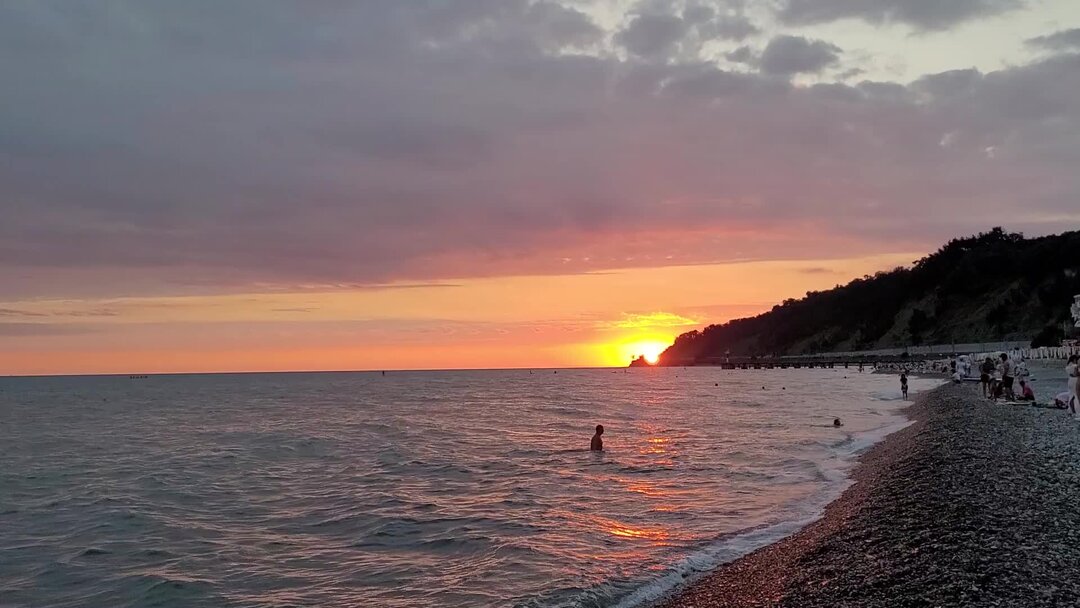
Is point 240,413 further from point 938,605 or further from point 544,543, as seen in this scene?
point 938,605

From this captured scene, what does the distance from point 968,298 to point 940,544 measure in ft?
507

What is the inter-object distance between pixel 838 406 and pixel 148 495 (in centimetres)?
4202

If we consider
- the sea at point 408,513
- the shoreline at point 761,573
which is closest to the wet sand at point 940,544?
the shoreline at point 761,573

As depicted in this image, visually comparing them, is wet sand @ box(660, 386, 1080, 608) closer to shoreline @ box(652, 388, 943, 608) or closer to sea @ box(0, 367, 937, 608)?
shoreline @ box(652, 388, 943, 608)

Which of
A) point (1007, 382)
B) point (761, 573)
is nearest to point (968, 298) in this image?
point (1007, 382)

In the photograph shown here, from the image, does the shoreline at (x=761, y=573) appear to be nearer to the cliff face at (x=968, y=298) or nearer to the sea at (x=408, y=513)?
the sea at (x=408, y=513)

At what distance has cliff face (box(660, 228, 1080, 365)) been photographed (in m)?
122

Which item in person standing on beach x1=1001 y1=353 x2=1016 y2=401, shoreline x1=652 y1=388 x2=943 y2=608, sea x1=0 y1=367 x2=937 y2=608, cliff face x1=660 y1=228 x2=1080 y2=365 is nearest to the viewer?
shoreline x1=652 y1=388 x2=943 y2=608

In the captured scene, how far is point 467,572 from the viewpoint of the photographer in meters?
12.9

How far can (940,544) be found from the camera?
31.6ft

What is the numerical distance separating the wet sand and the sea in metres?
1.31


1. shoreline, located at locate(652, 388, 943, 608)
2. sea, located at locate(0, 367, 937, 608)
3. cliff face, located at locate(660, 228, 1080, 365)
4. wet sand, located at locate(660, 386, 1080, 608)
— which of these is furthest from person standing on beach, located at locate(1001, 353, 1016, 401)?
cliff face, located at locate(660, 228, 1080, 365)

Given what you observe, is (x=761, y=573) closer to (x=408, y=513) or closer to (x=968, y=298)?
(x=408, y=513)

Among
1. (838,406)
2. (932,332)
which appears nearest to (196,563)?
(838,406)
